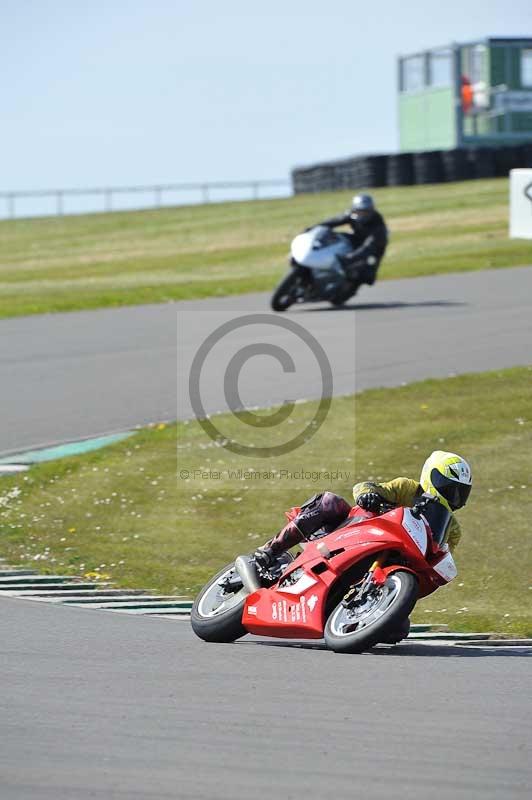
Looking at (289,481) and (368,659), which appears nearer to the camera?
(368,659)

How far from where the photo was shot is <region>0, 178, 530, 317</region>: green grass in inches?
1058

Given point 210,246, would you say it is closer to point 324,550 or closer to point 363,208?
point 363,208

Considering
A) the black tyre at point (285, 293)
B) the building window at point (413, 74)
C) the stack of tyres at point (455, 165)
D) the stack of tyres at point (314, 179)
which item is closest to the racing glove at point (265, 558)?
the black tyre at point (285, 293)

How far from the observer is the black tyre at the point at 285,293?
21484mm

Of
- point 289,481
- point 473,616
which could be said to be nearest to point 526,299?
point 289,481

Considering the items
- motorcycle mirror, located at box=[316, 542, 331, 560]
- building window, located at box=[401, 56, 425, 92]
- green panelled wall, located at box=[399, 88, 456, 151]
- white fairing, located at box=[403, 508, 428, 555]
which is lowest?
motorcycle mirror, located at box=[316, 542, 331, 560]

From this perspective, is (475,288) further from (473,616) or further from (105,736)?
(105,736)

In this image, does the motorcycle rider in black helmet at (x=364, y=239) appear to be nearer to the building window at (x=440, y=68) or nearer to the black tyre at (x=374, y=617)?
the black tyre at (x=374, y=617)

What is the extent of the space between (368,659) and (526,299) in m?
15.5

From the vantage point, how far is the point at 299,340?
63.2 ft

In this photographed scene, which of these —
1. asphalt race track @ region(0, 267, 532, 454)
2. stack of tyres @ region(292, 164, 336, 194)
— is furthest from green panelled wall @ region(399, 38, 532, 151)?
asphalt race track @ region(0, 267, 532, 454)

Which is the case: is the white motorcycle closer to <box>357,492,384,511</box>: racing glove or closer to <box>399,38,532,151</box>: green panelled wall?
<box>357,492,384,511</box>: racing glove

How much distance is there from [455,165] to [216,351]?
28.2 metres

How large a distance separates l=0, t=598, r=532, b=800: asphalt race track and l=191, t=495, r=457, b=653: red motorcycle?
136 mm
